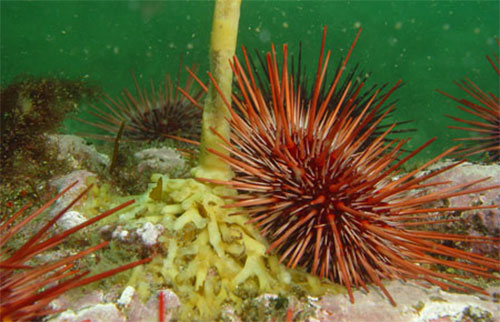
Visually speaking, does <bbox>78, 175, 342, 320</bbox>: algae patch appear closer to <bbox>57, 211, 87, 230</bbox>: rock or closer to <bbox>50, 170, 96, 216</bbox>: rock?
<bbox>57, 211, 87, 230</bbox>: rock

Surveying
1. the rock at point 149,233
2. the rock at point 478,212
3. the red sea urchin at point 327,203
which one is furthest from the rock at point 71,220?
the rock at point 478,212

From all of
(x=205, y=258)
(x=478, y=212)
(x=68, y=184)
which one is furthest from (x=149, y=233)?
(x=478, y=212)

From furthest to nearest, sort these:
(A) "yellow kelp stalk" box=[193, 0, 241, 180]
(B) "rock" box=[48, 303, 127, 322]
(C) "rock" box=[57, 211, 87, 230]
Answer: (C) "rock" box=[57, 211, 87, 230]
(A) "yellow kelp stalk" box=[193, 0, 241, 180]
(B) "rock" box=[48, 303, 127, 322]

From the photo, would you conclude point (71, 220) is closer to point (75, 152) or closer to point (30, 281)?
point (30, 281)

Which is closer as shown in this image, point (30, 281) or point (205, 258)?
point (30, 281)

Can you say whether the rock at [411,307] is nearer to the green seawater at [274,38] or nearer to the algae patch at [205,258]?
the algae patch at [205,258]

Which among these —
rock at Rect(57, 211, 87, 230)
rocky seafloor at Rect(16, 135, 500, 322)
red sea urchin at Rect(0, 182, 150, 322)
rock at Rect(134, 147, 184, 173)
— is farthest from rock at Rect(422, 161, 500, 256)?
rock at Rect(57, 211, 87, 230)
